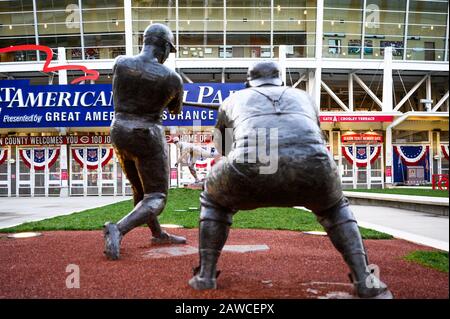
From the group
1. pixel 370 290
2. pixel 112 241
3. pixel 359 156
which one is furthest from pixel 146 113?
pixel 359 156

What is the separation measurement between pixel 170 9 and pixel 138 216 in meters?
24.1

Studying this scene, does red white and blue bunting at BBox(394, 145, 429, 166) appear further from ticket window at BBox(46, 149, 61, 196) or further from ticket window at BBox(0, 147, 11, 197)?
ticket window at BBox(0, 147, 11, 197)

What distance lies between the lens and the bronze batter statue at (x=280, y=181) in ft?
8.69

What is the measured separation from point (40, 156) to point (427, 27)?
23.7 m

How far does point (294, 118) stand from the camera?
2.80 meters

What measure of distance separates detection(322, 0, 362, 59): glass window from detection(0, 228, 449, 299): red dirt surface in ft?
73.1

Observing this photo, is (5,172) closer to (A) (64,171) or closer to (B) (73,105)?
(A) (64,171)

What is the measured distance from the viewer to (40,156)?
74.6 feet

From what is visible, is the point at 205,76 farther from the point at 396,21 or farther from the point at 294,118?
the point at 294,118

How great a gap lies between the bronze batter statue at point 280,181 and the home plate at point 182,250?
5.08ft

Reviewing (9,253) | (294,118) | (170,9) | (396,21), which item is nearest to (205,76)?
(170,9)

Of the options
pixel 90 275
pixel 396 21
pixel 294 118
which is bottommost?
pixel 90 275

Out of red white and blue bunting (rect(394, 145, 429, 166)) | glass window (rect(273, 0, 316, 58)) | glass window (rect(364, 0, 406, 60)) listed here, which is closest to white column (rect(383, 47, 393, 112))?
glass window (rect(364, 0, 406, 60))

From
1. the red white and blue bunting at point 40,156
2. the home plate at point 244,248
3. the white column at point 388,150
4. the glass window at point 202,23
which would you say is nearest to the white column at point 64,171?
the red white and blue bunting at point 40,156
